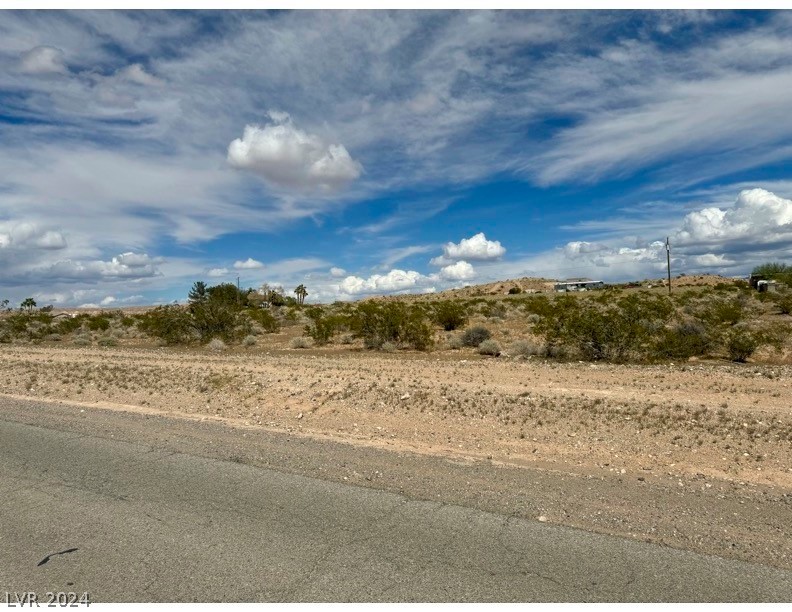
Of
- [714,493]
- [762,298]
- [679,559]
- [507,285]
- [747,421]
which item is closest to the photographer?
[679,559]

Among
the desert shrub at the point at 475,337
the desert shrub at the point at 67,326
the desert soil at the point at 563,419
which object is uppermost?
the desert shrub at the point at 67,326

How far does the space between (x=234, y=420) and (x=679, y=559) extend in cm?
949

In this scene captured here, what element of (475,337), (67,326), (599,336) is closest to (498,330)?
(475,337)

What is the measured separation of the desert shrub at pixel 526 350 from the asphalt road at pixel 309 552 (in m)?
16.9

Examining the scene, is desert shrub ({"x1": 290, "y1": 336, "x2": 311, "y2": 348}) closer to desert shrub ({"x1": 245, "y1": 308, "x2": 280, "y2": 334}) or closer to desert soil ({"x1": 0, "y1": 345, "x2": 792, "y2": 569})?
desert soil ({"x1": 0, "y1": 345, "x2": 792, "y2": 569})

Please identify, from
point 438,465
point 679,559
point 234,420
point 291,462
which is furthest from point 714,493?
point 234,420

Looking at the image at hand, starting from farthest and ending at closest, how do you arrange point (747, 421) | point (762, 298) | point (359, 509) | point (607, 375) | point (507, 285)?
point (507, 285), point (762, 298), point (607, 375), point (747, 421), point (359, 509)

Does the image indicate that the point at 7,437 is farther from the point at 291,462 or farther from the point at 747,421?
the point at 747,421

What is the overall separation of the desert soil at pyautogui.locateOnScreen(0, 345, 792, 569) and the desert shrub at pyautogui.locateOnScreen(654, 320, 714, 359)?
1199 millimetres

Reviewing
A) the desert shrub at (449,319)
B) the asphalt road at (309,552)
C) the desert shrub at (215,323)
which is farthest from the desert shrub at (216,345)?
the asphalt road at (309,552)

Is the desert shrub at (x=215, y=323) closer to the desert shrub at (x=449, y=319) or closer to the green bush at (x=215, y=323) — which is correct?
the green bush at (x=215, y=323)

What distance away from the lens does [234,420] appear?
41.0ft

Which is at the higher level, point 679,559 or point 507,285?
point 507,285

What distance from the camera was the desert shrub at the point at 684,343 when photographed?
20.5 m
